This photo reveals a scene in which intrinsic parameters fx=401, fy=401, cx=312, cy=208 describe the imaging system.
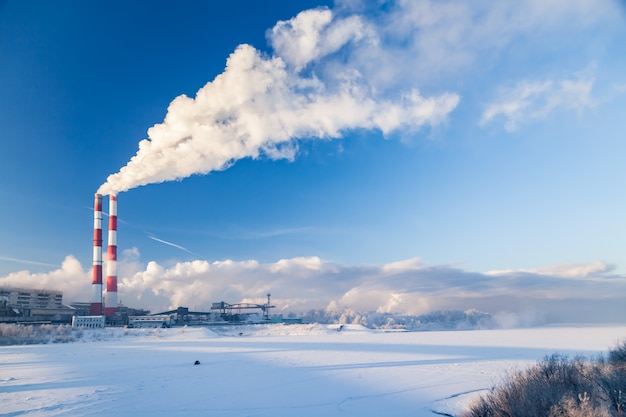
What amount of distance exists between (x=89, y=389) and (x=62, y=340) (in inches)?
1732

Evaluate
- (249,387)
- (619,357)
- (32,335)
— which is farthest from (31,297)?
(619,357)

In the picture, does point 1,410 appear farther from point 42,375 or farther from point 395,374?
point 395,374

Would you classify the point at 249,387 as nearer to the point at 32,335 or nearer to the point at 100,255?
the point at 32,335

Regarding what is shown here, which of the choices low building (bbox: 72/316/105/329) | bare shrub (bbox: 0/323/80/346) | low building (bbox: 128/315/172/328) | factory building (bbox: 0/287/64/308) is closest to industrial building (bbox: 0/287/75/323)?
factory building (bbox: 0/287/64/308)

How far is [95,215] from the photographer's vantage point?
68.9m

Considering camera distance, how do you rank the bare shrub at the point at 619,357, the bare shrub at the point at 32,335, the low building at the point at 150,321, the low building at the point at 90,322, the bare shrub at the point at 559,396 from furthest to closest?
1. the low building at the point at 150,321
2. the low building at the point at 90,322
3. the bare shrub at the point at 32,335
4. the bare shrub at the point at 619,357
5. the bare shrub at the point at 559,396

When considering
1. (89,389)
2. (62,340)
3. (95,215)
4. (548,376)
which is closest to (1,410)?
(89,389)

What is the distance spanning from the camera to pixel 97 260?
224 ft

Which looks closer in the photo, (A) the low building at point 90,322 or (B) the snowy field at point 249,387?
(B) the snowy field at point 249,387

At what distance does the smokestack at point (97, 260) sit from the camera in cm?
6831

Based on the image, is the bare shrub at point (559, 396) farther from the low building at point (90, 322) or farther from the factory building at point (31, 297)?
the factory building at point (31, 297)

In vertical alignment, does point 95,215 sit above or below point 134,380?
above

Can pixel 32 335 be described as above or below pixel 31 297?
below

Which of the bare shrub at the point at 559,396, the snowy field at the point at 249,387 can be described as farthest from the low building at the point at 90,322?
the bare shrub at the point at 559,396
